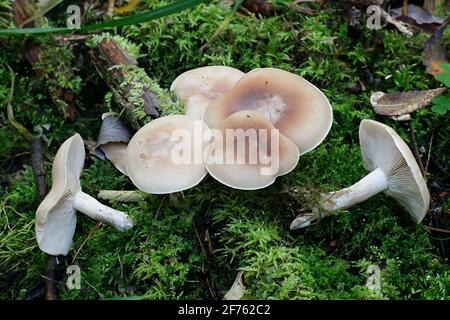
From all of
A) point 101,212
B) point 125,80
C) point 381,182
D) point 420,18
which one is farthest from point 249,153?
point 420,18

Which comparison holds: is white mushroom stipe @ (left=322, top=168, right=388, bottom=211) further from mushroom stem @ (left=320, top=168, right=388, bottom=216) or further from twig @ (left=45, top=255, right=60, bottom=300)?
twig @ (left=45, top=255, right=60, bottom=300)

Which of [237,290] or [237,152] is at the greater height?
[237,152]

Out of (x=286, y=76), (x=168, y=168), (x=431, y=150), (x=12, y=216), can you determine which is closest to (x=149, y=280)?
(x=168, y=168)

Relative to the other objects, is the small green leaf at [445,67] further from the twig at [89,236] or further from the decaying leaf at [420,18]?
the twig at [89,236]

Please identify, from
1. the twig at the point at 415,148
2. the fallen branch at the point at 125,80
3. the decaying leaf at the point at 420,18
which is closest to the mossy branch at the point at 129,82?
the fallen branch at the point at 125,80

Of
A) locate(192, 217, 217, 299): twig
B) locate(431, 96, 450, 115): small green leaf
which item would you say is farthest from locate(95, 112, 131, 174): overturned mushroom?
locate(431, 96, 450, 115): small green leaf

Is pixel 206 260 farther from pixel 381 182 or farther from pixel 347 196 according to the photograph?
pixel 381 182
